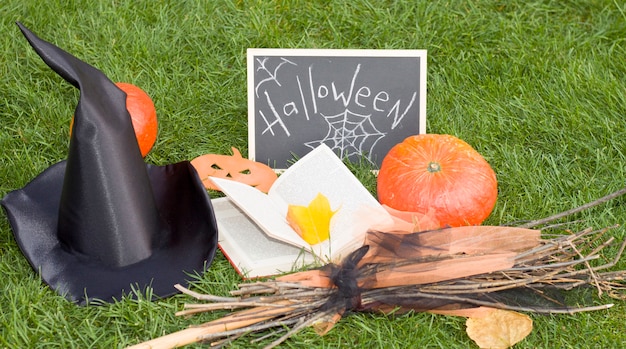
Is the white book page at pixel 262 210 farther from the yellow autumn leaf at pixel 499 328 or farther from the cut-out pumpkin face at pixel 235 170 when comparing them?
the yellow autumn leaf at pixel 499 328

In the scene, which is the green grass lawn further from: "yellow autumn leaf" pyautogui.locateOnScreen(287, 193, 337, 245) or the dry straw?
"yellow autumn leaf" pyautogui.locateOnScreen(287, 193, 337, 245)

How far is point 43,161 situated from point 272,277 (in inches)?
45.4

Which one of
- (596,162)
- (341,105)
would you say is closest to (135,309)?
(341,105)

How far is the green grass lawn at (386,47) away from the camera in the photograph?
9.95 ft

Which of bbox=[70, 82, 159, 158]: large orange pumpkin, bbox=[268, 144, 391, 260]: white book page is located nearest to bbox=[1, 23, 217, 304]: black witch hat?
bbox=[268, 144, 391, 260]: white book page

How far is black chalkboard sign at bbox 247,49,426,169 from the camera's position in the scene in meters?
3.14

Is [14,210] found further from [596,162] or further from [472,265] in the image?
[596,162]

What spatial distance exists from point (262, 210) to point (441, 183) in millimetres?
592

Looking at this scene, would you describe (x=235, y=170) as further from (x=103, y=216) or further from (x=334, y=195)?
(x=103, y=216)

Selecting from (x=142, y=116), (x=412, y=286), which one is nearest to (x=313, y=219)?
(x=412, y=286)

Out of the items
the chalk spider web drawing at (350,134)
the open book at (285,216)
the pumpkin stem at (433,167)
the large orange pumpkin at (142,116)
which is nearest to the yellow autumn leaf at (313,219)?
the open book at (285,216)

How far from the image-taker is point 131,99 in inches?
123

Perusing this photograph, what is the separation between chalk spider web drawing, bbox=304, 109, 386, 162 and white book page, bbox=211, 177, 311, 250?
1.60 ft

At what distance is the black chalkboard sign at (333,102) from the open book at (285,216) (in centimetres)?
21
